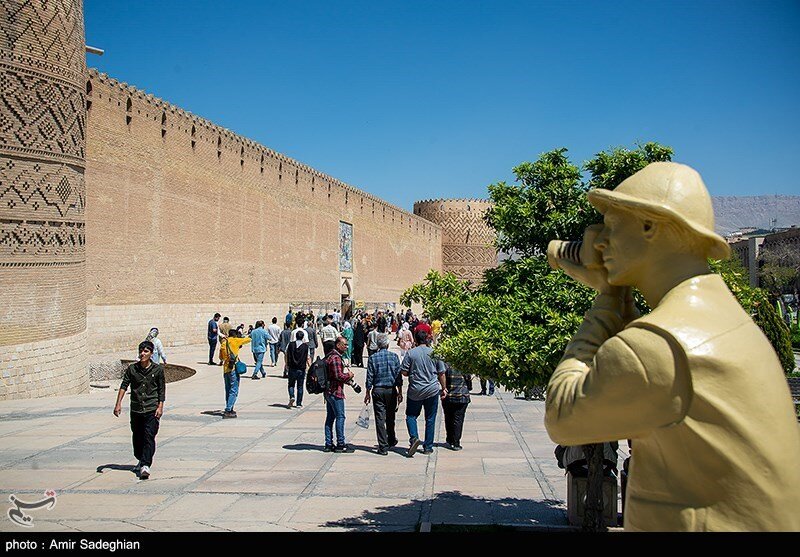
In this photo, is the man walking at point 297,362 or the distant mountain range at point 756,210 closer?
the man walking at point 297,362

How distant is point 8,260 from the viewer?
12.2m

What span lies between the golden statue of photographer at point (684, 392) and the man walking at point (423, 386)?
6020 millimetres

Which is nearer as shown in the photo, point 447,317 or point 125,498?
point 447,317

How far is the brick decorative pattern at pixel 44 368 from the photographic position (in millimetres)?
11781

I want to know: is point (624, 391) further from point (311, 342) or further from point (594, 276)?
Answer: point (311, 342)

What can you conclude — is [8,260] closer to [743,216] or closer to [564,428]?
[564,428]

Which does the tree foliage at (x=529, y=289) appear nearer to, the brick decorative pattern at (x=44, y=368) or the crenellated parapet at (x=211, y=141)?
the brick decorative pattern at (x=44, y=368)

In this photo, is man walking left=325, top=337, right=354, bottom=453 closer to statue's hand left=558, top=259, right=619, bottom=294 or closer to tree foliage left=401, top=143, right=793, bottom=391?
tree foliage left=401, top=143, right=793, bottom=391

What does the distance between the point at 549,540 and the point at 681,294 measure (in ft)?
2.51

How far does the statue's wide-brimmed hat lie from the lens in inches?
76.1

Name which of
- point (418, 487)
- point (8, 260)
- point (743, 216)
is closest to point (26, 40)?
point (8, 260)

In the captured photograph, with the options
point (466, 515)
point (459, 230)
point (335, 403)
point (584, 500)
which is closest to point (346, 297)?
point (459, 230)

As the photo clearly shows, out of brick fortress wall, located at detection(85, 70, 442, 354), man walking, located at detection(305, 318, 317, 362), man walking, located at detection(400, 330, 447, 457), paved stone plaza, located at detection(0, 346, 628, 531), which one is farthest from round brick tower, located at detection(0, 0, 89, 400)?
man walking, located at detection(400, 330, 447, 457)

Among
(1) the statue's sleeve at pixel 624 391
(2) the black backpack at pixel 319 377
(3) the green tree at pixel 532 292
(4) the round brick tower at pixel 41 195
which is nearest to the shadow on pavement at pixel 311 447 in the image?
(2) the black backpack at pixel 319 377
